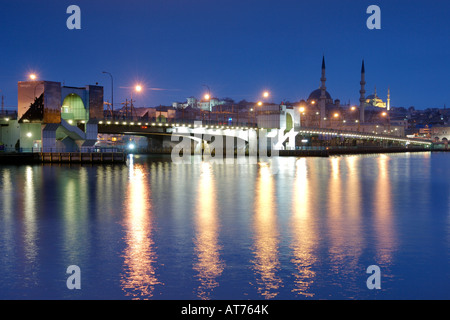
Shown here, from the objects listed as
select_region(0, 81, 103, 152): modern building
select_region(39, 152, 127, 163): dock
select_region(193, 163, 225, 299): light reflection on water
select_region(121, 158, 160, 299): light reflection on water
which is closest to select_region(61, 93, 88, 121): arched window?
select_region(0, 81, 103, 152): modern building

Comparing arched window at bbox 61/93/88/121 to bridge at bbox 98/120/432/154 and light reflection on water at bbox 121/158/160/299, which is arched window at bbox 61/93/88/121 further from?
light reflection on water at bbox 121/158/160/299

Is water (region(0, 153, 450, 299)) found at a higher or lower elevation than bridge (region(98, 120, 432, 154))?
lower

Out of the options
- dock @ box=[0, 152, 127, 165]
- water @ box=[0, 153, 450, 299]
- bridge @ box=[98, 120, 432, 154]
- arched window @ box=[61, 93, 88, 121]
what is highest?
arched window @ box=[61, 93, 88, 121]

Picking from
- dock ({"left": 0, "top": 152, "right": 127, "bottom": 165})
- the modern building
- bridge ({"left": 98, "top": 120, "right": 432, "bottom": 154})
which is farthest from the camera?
bridge ({"left": 98, "top": 120, "right": 432, "bottom": 154})

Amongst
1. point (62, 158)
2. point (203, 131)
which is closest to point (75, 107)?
point (62, 158)

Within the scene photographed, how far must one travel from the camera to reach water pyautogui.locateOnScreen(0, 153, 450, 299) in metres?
12.2

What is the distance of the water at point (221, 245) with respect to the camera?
1223cm

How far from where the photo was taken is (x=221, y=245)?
16.6m

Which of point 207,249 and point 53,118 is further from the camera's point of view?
point 53,118

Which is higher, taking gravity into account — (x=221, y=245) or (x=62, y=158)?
(x=62, y=158)

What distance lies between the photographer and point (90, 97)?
7156 centimetres

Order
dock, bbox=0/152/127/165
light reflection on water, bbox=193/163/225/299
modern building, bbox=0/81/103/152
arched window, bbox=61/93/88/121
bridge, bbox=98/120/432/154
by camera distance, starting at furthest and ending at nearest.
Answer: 1. bridge, bbox=98/120/432/154
2. arched window, bbox=61/93/88/121
3. modern building, bbox=0/81/103/152
4. dock, bbox=0/152/127/165
5. light reflection on water, bbox=193/163/225/299

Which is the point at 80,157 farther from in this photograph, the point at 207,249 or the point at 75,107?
the point at 207,249
